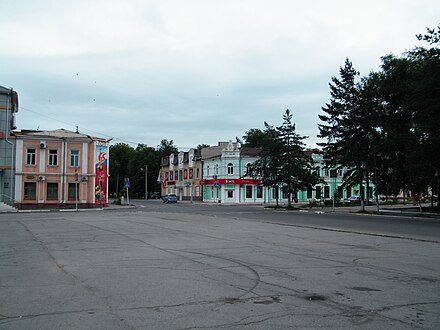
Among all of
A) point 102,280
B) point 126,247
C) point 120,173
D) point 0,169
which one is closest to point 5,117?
point 0,169

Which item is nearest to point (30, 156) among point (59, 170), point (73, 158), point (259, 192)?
point (59, 170)

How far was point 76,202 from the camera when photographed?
48281mm

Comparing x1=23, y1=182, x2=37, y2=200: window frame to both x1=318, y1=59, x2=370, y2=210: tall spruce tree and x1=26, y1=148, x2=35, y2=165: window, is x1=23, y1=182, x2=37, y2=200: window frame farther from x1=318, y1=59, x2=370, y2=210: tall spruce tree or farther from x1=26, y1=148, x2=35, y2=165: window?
x1=318, y1=59, x2=370, y2=210: tall spruce tree

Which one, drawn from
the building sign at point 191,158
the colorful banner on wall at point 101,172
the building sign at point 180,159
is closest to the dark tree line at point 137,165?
the building sign at point 180,159

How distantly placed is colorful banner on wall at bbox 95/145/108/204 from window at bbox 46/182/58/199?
15.3 ft

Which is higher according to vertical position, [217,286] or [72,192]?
[72,192]

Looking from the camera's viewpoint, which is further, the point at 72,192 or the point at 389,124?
the point at 72,192

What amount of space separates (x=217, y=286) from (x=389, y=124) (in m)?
36.5

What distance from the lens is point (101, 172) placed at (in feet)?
176

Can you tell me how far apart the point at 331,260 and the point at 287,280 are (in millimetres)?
3236

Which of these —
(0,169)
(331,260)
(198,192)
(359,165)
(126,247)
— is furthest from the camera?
(198,192)

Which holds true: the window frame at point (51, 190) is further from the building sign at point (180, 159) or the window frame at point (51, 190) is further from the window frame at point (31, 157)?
the building sign at point (180, 159)

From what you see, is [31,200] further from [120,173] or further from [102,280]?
[120,173]

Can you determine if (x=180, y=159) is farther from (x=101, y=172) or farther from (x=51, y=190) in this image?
(x=51, y=190)
